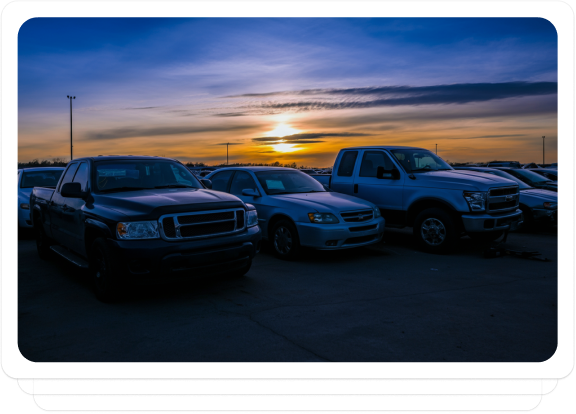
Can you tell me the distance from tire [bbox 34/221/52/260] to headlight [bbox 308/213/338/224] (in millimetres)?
4470

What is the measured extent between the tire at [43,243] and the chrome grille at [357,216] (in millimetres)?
5071

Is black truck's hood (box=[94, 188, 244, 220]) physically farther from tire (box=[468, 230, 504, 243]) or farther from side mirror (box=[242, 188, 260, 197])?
tire (box=[468, 230, 504, 243])

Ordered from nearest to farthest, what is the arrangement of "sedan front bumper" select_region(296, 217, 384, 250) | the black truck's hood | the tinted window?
the black truck's hood
"sedan front bumper" select_region(296, 217, 384, 250)
the tinted window

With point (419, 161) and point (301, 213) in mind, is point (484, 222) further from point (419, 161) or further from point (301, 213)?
point (301, 213)

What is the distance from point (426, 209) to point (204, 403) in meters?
6.50

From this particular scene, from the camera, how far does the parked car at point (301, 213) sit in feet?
23.0

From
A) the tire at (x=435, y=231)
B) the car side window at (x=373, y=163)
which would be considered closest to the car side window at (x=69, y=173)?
the car side window at (x=373, y=163)

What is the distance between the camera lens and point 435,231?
25.8 feet

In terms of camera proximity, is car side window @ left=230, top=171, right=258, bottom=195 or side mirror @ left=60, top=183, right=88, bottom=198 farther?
car side window @ left=230, top=171, right=258, bottom=195

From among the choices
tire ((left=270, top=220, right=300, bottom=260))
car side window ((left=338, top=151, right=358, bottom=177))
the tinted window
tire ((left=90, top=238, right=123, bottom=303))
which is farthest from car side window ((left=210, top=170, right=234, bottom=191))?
the tinted window

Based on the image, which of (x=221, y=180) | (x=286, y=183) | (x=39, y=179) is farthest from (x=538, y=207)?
(x=39, y=179)

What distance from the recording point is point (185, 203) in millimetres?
4895

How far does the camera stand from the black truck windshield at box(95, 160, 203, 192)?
5.66 meters

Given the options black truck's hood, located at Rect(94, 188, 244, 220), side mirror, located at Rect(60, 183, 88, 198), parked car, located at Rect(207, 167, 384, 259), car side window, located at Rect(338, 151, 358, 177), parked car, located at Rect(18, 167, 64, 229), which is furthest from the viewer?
parked car, located at Rect(18, 167, 64, 229)
